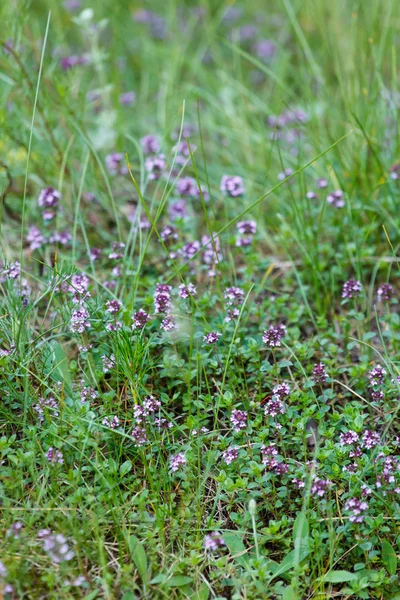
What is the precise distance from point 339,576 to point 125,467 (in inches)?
28.1

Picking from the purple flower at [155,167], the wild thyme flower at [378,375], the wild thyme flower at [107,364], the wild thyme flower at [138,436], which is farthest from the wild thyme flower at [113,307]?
the wild thyme flower at [378,375]

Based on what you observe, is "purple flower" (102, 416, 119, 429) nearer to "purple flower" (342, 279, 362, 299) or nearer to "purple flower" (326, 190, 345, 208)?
"purple flower" (342, 279, 362, 299)

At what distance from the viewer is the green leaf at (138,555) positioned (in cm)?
172

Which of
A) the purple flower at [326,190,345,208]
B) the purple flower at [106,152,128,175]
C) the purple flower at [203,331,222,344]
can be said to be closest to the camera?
the purple flower at [203,331,222,344]

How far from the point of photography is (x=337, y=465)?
193 centimetres

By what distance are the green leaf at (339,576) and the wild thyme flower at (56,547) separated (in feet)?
2.40

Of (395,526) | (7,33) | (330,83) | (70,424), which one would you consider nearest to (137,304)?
(70,424)

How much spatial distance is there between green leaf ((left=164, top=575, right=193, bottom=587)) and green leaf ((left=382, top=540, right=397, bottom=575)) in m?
0.58

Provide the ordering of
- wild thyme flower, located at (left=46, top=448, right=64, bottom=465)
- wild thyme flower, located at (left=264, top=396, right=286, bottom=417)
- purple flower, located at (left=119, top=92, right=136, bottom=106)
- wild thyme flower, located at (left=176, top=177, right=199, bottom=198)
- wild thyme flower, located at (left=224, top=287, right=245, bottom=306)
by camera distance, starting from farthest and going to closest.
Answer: purple flower, located at (left=119, top=92, right=136, bottom=106), wild thyme flower, located at (left=176, top=177, right=199, bottom=198), wild thyme flower, located at (left=224, top=287, right=245, bottom=306), wild thyme flower, located at (left=264, top=396, right=286, bottom=417), wild thyme flower, located at (left=46, top=448, right=64, bottom=465)

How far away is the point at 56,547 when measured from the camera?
1.66 metres

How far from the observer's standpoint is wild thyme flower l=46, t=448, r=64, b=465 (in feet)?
6.03

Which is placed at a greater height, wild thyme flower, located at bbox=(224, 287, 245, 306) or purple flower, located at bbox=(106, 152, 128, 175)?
purple flower, located at bbox=(106, 152, 128, 175)

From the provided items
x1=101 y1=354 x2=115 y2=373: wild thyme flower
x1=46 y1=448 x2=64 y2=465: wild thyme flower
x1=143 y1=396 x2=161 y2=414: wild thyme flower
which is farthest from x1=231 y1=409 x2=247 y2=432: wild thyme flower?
x1=46 y1=448 x2=64 y2=465: wild thyme flower

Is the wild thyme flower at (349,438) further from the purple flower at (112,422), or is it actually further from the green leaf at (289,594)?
the purple flower at (112,422)
